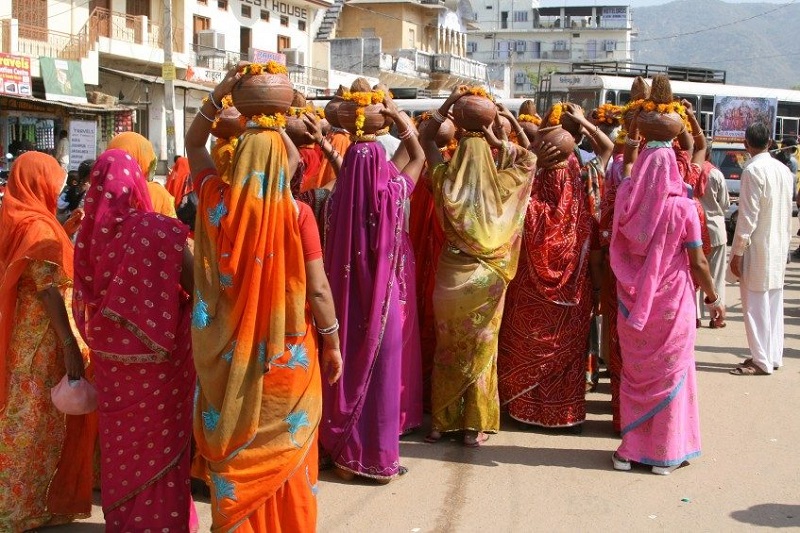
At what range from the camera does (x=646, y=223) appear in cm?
480

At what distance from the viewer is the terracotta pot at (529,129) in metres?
6.48

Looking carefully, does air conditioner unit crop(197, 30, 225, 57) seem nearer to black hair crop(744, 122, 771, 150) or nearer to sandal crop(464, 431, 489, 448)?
black hair crop(744, 122, 771, 150)

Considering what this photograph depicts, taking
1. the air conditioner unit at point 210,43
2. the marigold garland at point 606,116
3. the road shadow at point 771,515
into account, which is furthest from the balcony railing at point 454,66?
the road shadow at point 771,515

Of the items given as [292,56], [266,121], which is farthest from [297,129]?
[292,56]

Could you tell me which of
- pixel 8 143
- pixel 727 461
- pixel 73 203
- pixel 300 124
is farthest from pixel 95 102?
pixel 727 461

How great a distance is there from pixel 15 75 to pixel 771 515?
2041 cm

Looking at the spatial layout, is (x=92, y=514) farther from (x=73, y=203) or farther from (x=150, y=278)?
(x=73, y=203)

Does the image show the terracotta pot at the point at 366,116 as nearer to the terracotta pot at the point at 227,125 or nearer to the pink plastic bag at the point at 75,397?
the terracotta pot at the point at 227,125

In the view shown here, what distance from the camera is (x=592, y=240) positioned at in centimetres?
562

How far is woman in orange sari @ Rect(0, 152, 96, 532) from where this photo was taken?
3980 mm

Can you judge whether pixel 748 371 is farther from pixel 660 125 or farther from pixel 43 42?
pixel 43 42

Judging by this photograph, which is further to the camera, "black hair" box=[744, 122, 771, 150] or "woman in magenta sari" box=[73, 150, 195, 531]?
"black hair" box=[744, 122, 771, 150]

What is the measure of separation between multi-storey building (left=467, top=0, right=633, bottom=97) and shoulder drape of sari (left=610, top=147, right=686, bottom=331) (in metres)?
82.4

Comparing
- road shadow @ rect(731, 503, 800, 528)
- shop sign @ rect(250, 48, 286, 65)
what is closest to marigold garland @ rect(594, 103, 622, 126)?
road shadow @ rect(731, 503, 800, 528)
